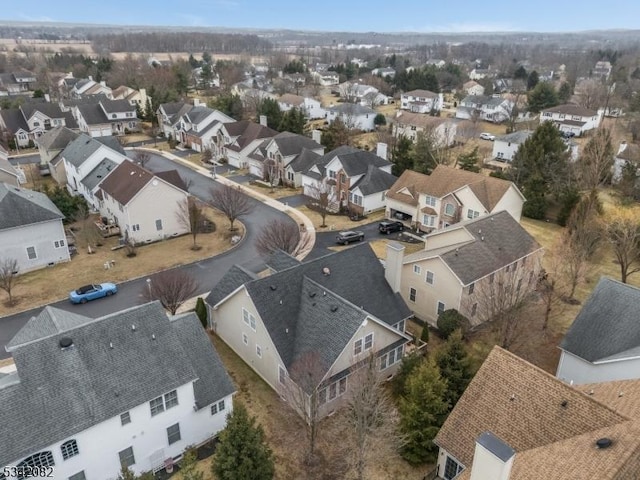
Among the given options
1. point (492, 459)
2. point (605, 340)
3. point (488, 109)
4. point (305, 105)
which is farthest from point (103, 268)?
point (488, 109)

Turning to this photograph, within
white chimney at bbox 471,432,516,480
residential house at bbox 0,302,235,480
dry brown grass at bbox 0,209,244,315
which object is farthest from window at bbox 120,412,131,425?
dry brown grass at bbox 0,209,244,315

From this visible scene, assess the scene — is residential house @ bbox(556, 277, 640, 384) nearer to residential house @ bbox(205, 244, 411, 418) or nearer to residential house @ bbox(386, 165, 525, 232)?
residential house @ bbox(205, 244, 411, 418)

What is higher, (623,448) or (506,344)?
(623,448)

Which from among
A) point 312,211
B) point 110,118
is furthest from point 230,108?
point 312,211

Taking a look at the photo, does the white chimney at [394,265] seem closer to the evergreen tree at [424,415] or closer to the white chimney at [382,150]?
the evergreen tree at [424,415]

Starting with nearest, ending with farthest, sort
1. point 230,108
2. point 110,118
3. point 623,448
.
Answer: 1. point 623,448
2. point 110,118
3. point 230,108

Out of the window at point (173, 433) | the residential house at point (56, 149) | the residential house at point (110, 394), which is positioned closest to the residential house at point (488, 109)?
the residential house at point (56, 149)

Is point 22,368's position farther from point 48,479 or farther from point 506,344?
point 506,344
